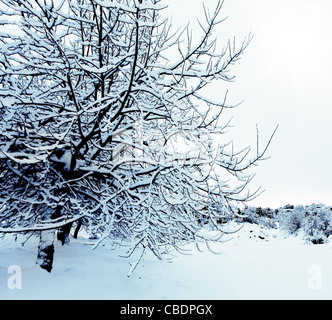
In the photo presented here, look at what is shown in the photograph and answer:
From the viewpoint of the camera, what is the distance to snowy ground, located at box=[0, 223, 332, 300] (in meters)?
4.26

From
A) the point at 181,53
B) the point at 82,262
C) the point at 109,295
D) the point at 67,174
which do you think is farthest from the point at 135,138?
the point at 82,262

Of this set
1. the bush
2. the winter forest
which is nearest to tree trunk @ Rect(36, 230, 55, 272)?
the winter forest

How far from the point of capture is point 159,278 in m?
5.21

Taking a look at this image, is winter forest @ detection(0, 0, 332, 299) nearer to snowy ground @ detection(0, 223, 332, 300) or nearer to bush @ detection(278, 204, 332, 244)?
snowy ground @ detection(0, 223, 332, 300)

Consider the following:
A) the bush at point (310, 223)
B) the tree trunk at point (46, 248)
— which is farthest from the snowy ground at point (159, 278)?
the bush at point (310, 223)

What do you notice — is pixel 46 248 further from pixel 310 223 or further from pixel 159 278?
pixel 310 223

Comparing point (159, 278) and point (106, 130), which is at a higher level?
point (106, 130)

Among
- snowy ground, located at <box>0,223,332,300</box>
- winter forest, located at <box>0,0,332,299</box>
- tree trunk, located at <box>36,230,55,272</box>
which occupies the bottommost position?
snowy ground, located at <box>0,223,332,300</box>

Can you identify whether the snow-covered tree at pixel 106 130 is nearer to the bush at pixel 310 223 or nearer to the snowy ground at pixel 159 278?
the snowy ground at pixel 159 278

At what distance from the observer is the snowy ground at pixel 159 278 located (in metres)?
4.26

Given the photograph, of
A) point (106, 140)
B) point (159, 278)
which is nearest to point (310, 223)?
point (159, 278)

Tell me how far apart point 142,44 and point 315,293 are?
5.41m

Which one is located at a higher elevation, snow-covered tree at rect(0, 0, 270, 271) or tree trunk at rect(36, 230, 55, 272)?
snow-covered tree at rect(0, 0, 270, 271)

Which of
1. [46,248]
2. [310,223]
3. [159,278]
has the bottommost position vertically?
[159,278]
